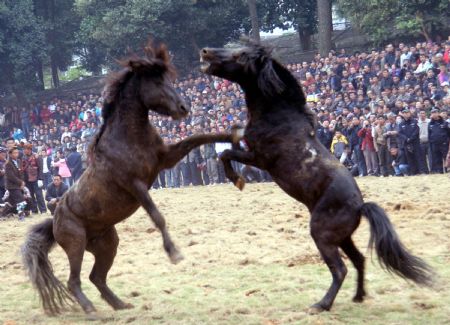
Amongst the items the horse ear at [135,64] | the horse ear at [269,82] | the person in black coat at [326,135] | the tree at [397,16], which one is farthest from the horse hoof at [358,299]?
the tree at [397,16]

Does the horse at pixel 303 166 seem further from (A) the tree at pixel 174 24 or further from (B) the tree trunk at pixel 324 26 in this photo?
(A) the tree at pixel 174 24

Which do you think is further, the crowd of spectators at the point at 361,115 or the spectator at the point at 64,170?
the spectator at the point at 64,170

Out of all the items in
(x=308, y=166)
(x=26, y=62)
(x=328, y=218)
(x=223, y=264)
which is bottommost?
(x=223, y=264)

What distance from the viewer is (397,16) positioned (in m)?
28.1

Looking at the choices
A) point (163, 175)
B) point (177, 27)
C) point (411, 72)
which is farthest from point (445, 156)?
point (177, 27)

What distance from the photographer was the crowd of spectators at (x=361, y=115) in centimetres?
1917

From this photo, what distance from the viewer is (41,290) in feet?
26.3

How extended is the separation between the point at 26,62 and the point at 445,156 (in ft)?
79.4

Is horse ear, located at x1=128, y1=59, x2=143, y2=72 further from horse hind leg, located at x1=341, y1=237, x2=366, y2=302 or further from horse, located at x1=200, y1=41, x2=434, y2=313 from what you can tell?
horse hind leg, located at x1=341, y1=237, x2=366, y2=302

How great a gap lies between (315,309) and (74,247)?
259 centimetres

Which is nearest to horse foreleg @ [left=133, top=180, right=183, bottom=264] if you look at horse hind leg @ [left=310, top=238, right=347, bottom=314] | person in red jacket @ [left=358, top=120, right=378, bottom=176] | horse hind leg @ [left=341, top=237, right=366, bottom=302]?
horse hind leg @ [left=310, top=238, right=347, bottom=314]

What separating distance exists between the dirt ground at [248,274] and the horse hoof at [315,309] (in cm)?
7

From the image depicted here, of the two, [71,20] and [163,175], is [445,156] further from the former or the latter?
[71,20]

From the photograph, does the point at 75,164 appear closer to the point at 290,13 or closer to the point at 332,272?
the point at 290,13
